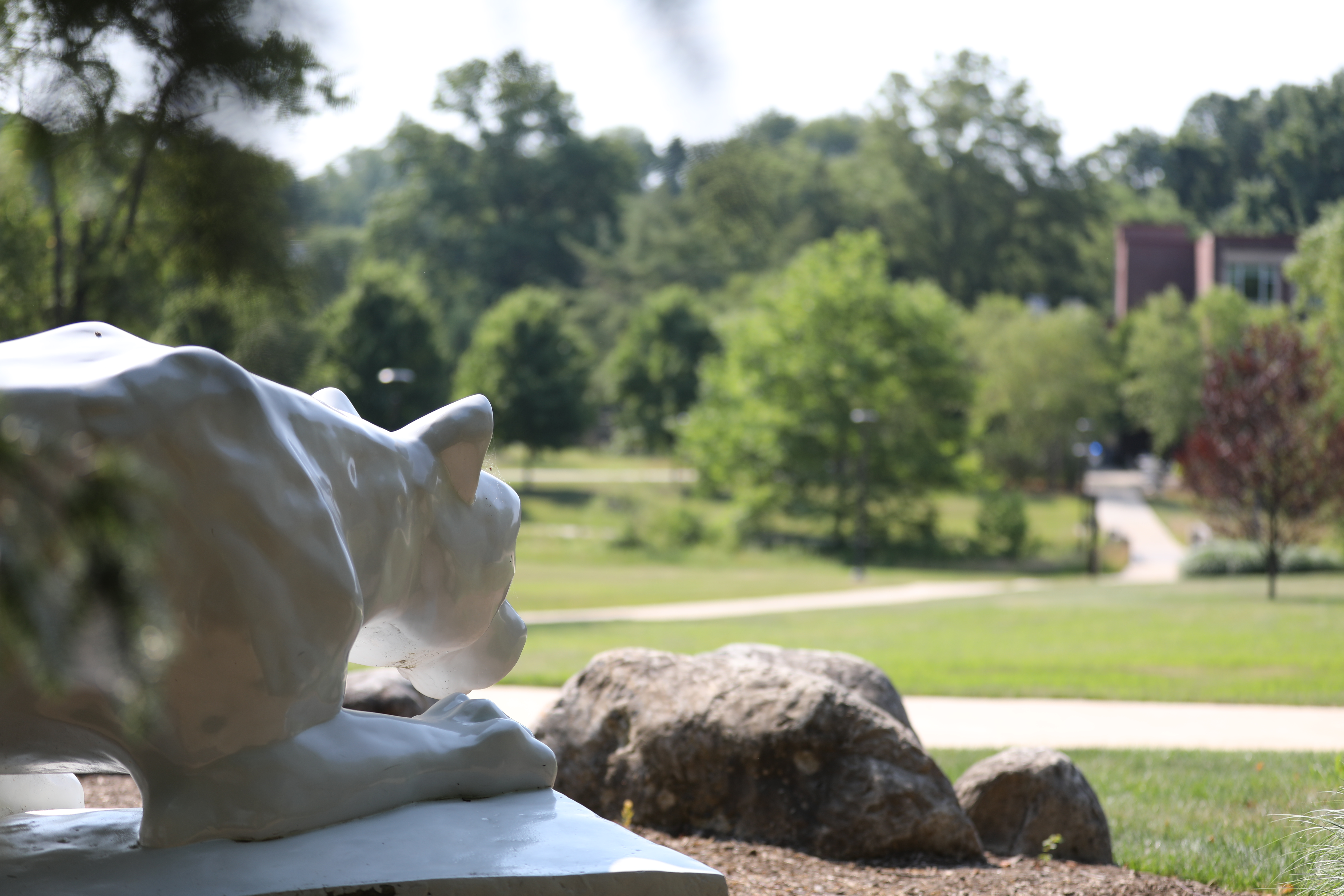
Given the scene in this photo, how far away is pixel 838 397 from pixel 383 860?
121ft

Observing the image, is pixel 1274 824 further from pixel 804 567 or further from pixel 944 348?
pixel 944 348

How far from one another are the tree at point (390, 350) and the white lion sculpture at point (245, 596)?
39025 mm

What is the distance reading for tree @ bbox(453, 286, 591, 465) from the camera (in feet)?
168

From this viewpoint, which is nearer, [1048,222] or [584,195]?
[584,195]

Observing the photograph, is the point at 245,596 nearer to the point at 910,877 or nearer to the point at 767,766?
the point at 767,766

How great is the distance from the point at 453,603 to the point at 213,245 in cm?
237

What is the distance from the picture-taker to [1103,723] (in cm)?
1059

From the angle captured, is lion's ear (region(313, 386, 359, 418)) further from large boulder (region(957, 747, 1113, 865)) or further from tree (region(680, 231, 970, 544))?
tree (region(680, 231, 970, 544))

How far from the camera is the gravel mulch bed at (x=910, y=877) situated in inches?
182

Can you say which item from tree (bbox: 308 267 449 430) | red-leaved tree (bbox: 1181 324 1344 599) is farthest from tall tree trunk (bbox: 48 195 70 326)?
tree (bbox: 308 267 449 430)

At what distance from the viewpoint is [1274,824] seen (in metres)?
6.01

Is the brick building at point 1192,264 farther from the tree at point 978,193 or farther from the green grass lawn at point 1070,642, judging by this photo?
the green grass lawn at point 1070,642

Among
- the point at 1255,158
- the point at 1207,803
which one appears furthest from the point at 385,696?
the point at 1255,158

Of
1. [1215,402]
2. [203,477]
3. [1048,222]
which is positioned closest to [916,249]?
[1048,222]
